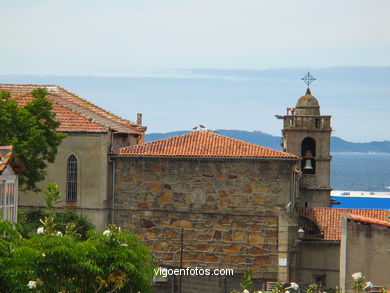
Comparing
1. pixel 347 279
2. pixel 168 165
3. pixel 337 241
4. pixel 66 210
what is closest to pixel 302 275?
pixel 337 241

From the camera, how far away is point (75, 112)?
46625 mm

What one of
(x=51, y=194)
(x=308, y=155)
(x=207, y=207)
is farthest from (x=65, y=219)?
(x=308, y=155)

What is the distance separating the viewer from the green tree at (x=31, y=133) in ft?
134

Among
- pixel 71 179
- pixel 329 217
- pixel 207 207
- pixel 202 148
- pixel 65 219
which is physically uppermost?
pixel 202 148

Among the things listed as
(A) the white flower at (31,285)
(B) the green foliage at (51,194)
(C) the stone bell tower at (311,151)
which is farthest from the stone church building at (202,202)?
(A) the white flower at (31,285)

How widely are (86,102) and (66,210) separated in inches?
344

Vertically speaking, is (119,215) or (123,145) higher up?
(123,145)

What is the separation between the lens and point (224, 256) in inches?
1770

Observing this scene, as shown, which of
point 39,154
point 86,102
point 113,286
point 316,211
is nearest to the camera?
point 113,286

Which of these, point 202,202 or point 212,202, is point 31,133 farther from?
point 212,202

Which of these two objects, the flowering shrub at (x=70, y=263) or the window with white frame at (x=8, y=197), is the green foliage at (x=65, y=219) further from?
the flowering shrub at (x=70, y=263)

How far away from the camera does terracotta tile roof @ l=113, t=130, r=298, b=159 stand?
44812 millimetres

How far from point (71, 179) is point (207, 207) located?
5.85 m

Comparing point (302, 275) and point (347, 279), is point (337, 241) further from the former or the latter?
point (347, 279)
